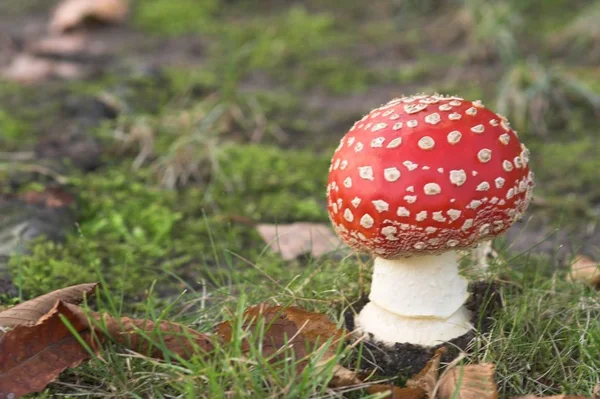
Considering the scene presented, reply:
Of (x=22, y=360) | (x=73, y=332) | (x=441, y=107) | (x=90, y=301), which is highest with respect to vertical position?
(x=441, y=107)

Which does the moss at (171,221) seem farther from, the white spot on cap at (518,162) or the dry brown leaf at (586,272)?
the dry brown leaf at (586,272)

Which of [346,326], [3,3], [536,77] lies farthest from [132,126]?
[3,3]

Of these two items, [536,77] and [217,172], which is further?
[536,77]

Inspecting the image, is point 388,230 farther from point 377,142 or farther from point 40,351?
point 40,351

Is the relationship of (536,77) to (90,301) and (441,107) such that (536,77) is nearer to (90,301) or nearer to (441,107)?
(441,107)

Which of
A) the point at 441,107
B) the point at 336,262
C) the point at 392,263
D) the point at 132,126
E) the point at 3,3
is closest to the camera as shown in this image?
the point at 441,107

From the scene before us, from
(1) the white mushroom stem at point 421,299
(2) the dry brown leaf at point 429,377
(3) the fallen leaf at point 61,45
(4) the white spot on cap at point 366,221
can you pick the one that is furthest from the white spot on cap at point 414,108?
(3) the fallen leaf at point 61,45
